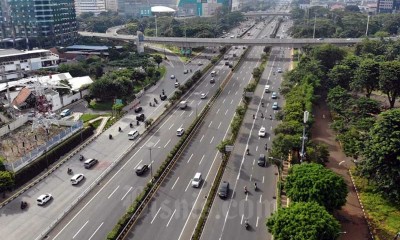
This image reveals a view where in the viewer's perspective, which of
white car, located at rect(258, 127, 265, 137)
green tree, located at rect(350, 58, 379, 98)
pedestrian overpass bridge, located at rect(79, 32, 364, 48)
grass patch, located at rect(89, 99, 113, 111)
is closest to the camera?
white car, located at rect(258, 127, 265, 137)

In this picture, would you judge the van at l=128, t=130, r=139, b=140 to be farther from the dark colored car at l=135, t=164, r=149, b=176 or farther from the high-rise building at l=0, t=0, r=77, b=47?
the high-rise building at l=0, t=0, r=77, b=47

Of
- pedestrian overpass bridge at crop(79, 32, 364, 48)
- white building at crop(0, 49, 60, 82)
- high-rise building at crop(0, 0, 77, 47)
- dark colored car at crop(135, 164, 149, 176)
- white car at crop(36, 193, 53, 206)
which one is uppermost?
high-rise building at crop(0, 0, 77, 47)

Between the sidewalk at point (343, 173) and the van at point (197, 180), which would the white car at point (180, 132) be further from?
the sidewalk at point (343, 173)

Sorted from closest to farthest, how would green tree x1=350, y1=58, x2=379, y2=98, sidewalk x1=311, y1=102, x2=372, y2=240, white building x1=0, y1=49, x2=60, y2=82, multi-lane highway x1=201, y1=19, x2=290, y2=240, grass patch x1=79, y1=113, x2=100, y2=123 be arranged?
1. multi-lane highway x1=201, y1=19, x2=290, y2=240
2. sidewalk x1=311, y1=102, x2=372, y2=240
3. grass patch x1=79, y1=113, x2=100, y2=123
4. green tree x1=350, y1=58, x2=379, y2=98
5. white building x1=0, y1=49, x2=60, y2=82

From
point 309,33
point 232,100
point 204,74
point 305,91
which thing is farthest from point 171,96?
point 309,33

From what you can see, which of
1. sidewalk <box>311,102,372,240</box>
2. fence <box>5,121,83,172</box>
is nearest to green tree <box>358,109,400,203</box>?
sidewalk <box>311,102,372,240</box>

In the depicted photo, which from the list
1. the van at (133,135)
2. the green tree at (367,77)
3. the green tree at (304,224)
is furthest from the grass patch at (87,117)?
the green tree at (367,77)

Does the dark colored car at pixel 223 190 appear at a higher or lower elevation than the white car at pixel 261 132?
lower

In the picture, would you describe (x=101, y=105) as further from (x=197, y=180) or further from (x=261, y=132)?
(x=197, y=180)
